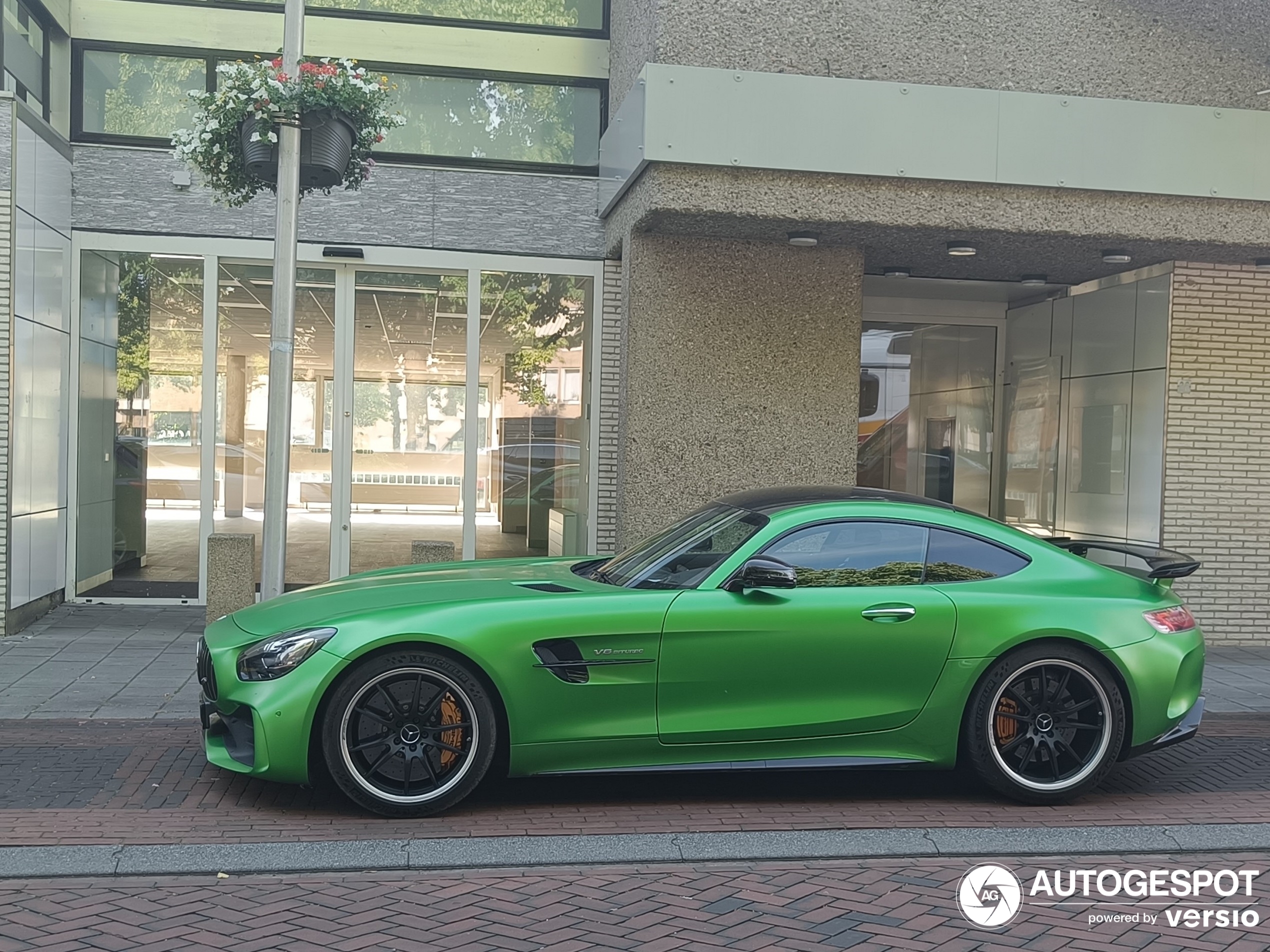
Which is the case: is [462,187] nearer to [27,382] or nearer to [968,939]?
[27,382]

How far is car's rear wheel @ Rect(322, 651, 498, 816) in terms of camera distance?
4.87 m

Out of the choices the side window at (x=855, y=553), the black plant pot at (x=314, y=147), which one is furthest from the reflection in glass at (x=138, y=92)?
the side window at (x=855, y=553)

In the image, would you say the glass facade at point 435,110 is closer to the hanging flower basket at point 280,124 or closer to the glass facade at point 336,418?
the glass facade at point 336,418

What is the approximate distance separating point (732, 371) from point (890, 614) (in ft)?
15.9

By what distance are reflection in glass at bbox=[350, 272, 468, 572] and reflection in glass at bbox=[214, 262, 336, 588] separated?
281 millimetres

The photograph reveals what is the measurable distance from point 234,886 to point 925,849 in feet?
8.60

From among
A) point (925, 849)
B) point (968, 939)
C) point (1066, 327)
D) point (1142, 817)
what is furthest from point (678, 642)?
point (1066, 327)

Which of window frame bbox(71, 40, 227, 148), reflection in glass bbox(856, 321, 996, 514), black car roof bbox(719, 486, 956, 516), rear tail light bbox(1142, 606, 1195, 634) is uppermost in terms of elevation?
window frame bbox(71, 40, 227, 148)

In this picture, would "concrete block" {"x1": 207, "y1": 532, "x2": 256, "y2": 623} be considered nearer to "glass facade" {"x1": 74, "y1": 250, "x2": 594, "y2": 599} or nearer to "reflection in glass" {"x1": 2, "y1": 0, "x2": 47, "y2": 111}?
"glass facade" {"x1": 74, "y1": 250, "x2": 594, "y2": 599}

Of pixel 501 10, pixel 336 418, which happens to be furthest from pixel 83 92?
pixel 501 10

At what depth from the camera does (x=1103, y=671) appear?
534 centimetres

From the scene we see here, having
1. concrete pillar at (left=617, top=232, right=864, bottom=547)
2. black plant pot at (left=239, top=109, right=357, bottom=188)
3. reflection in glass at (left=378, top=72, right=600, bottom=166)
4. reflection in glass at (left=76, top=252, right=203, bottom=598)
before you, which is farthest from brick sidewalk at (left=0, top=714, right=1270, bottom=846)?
reflection in glass at (left=378, top=72, right=600, bottom=166)

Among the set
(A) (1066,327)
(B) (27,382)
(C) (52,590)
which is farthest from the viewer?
(A) (1066,327)

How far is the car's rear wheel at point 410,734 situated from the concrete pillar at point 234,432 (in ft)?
22.3
